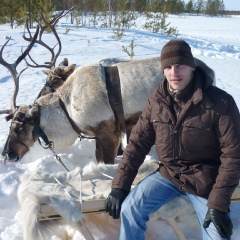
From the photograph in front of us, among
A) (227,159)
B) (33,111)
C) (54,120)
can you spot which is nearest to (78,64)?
(54,120)

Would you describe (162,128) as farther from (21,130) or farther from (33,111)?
(21,130)

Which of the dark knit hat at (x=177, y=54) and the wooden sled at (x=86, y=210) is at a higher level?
the dark knit hat at (x=177, y=54)

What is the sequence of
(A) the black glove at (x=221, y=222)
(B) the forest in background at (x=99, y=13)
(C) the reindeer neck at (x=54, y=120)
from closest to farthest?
1. (A) the black glove at (x=221, y=222)
2. (C) the reindeer neck at (x=54, y=120)
3. (B) the forest in background at (x=99, y=13)

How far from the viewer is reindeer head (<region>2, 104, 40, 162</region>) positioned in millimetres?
3457

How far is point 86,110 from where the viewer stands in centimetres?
342

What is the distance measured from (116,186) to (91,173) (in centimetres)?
57

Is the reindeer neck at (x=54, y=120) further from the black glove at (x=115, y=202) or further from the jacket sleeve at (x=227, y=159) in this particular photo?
the jacket sleeve at (x=227, y=159)

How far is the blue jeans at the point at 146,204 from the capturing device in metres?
2.09

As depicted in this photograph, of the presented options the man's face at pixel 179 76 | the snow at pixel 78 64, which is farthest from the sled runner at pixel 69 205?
the man's face at pixel 179 76

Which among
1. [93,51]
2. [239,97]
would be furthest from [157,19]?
[239,97]

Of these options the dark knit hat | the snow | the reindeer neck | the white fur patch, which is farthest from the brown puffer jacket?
the reindeer neck

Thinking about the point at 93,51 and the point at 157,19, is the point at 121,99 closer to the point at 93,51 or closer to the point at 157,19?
the point at 93,51

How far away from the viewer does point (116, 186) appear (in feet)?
7.38

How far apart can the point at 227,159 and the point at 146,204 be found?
59 centimetres
